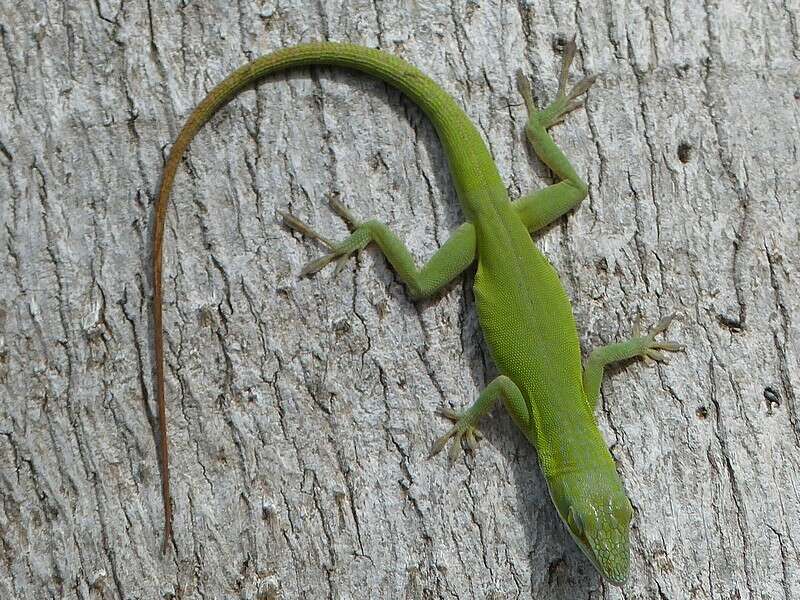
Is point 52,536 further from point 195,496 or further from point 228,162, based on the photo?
point 228,162

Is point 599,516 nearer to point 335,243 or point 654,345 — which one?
point 654,345

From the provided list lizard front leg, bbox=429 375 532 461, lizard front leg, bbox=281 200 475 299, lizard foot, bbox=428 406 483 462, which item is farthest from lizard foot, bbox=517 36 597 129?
lizard foot, bbox=428 406 483 462

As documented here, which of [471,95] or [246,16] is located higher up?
[246,16]

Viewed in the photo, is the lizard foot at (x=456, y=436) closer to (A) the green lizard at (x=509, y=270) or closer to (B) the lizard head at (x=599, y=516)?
(A) the green lizard at (x=509, y=270)

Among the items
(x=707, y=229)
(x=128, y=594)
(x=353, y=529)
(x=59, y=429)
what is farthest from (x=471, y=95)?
(x=128, y=594)

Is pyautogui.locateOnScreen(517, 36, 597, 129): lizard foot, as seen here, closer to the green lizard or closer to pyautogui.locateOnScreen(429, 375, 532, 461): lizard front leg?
the green lizard

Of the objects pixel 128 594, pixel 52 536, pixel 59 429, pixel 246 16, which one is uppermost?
pixel 246 16

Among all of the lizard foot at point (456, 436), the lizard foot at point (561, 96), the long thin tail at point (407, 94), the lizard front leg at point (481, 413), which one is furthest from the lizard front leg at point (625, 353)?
the lizard foot at point (561, 96)
